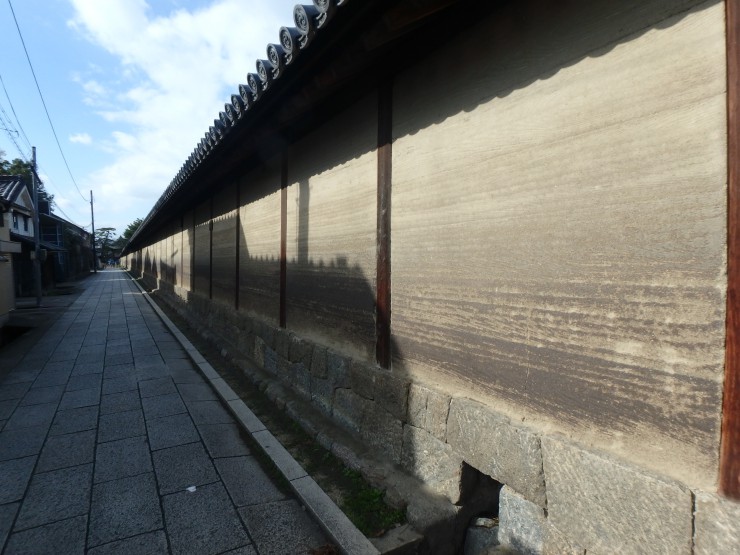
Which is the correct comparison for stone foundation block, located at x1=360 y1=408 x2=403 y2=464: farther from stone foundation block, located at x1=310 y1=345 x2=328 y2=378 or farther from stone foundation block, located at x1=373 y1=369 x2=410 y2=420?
stone foundation block, located at x1=310 y1=345 x2=328 y2=378

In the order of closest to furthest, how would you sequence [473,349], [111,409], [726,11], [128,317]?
1. [726,11]
2. [473,349]
3. [111,409]
4. [128,317]

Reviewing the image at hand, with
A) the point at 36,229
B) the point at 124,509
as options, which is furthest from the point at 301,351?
the point at 36,229

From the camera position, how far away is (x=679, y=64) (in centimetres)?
192

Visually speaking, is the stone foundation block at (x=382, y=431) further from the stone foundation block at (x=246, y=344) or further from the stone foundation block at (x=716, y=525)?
the stone foundation block at (x=246, y=344)

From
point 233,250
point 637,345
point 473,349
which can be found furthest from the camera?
point 233,250

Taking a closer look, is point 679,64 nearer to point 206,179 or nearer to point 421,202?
point 421,202

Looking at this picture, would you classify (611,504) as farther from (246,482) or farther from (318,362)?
(318,362)

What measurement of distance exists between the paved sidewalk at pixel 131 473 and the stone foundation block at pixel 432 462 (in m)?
0.99

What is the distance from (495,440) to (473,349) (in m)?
0.66

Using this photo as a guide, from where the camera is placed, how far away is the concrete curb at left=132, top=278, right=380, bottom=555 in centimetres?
299

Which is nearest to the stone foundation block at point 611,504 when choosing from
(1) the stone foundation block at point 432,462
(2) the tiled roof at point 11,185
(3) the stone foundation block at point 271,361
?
(1) the stone foundation block at point 432,462

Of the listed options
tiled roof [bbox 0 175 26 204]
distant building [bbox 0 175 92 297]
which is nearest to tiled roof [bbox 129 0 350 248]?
distant building [bbox 0 175 92 297]

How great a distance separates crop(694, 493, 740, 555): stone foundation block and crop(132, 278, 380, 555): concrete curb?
1999 mm

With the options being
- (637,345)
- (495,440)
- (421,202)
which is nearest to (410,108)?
(421,202)
